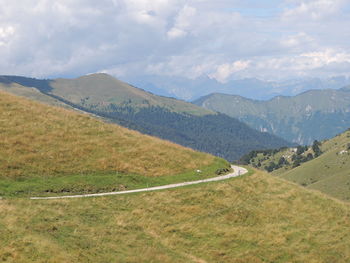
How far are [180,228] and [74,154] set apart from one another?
1605cm

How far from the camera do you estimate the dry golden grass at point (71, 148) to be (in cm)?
3959

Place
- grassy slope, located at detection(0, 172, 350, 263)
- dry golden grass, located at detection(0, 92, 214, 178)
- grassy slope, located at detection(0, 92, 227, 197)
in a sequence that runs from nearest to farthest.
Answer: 1. grassy slope, located at detection(0, 172, 350, 263)
2. grassy slope, located at detection(0, 92, 227, 197)
3. dry golden grass, located at detection(0, 92, 214, 178)

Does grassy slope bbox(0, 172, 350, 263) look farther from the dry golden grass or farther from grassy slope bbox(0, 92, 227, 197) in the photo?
the dry golden grass

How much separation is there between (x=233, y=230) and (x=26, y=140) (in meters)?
23.8

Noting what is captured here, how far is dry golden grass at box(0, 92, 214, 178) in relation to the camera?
39.6 meters

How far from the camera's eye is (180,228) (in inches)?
1251

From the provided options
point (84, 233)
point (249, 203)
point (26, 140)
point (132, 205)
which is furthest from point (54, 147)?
point (249, 203)

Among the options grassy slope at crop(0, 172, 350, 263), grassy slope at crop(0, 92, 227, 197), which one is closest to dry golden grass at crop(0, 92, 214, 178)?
grassy slope at crop(0, 92, 227, 197)

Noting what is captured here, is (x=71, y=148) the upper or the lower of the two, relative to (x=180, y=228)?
upper

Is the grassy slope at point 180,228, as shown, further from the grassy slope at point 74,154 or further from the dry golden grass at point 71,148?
the dry golden grass at point 71,148

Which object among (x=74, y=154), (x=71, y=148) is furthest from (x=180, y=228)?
(x=71, y=148)

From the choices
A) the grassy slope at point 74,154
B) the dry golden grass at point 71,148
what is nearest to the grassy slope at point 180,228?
the grassy slope at point 74,154

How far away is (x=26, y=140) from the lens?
43.7m

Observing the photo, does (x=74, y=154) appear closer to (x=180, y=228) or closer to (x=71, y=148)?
(x=71, y=148)
